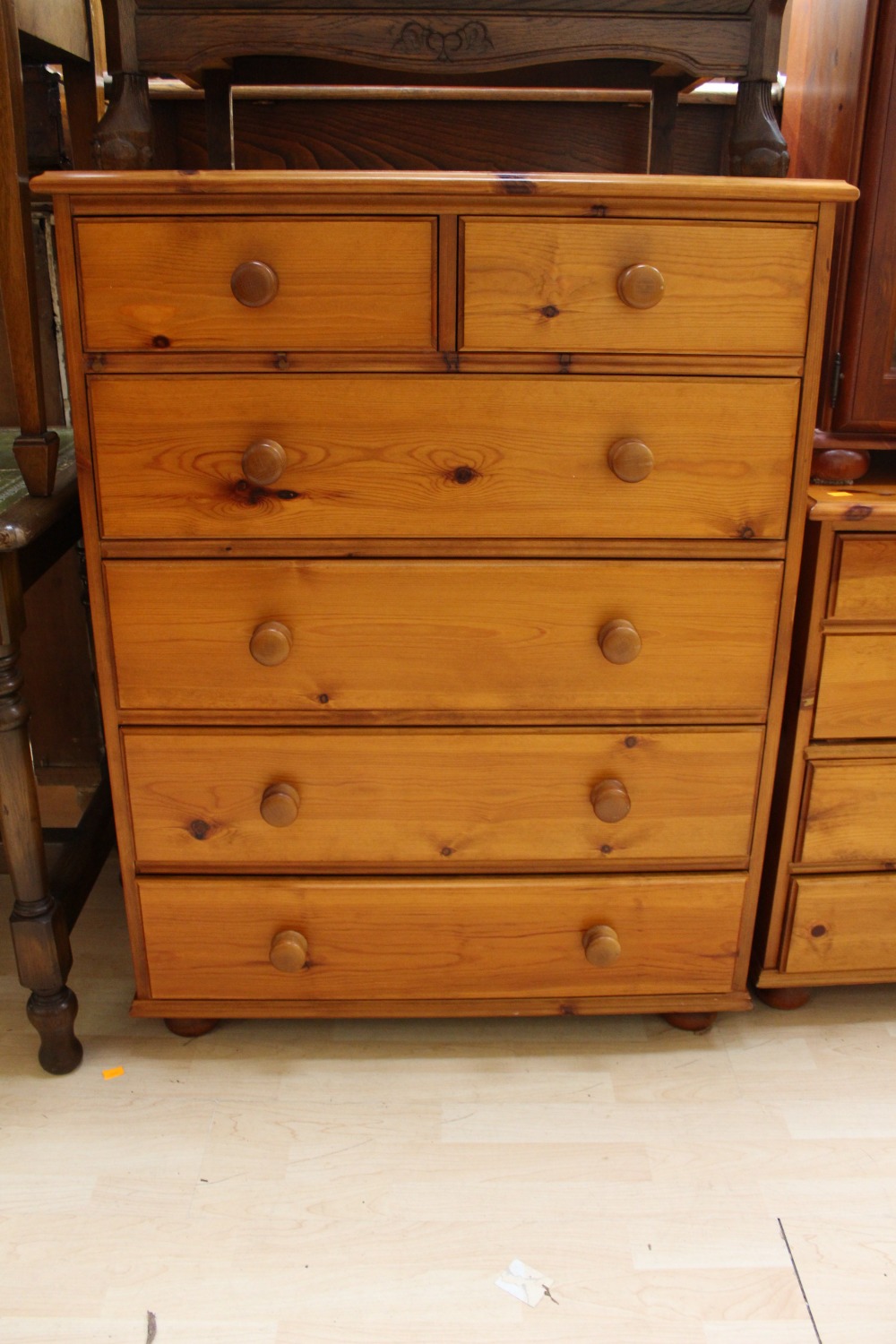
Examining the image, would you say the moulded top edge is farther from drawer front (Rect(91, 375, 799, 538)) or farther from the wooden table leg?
the wooden table leg

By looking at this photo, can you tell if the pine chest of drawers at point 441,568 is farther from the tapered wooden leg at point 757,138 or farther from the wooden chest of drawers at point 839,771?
the tapered wooden leg at point 757,138

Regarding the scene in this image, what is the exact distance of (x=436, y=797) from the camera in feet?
4.56

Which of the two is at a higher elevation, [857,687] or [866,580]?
[866,580]

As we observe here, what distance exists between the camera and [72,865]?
1550 millimetres

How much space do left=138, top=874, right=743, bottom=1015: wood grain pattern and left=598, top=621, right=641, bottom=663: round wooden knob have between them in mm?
334

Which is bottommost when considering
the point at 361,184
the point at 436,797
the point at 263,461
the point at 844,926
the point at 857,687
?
the point at 844,926

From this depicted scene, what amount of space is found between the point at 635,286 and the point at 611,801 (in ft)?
2.08

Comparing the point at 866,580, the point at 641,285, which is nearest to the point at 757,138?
the point at 641,285

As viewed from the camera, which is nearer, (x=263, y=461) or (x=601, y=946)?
(x=263, y=461)

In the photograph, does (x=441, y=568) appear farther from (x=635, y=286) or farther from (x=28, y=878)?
(x=28, y=878)

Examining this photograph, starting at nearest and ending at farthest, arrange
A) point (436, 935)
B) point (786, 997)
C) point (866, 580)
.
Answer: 1. point (866, 580)
2. point (436, 935)
3. point (786, 997)

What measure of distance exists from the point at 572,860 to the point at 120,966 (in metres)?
0.77

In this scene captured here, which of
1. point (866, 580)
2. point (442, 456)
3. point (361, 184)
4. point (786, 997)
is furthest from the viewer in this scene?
point (786, 997)

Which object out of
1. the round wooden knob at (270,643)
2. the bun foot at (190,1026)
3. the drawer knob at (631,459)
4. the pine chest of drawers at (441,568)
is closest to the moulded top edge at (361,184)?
the pine chest of drawers at (441,568)
